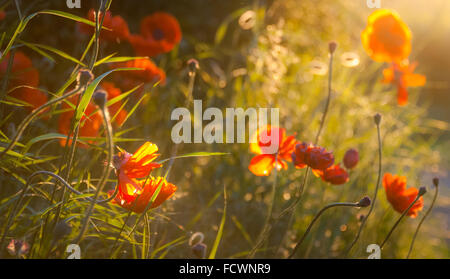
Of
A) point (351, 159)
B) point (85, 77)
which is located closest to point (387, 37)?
point (351, 159)

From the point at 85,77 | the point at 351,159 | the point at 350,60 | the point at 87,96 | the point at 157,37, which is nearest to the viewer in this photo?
the point at 85,77

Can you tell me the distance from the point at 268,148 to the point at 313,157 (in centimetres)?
13

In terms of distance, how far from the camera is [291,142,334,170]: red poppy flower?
80cm

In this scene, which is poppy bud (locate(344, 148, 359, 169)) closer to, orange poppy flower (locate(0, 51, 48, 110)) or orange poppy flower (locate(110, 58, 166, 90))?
orange poppy flower (locate(110, 58, 166, 90))

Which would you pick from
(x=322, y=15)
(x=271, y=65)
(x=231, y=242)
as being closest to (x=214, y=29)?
(x=322, y=15)

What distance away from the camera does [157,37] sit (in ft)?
4.67

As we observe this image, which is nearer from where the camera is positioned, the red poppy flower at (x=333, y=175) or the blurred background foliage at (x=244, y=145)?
the red poppy flower at (x=333, y=175)

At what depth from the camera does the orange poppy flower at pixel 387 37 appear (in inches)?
51.7

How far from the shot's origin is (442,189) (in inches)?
112

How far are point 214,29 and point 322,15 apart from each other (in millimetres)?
481

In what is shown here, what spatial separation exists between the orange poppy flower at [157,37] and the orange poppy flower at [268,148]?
0.45 m

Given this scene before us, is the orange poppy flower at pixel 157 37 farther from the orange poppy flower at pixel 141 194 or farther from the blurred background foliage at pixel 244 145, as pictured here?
the orange poppy flower at pixel 141 194

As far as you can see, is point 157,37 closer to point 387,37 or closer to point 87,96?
point 387,37

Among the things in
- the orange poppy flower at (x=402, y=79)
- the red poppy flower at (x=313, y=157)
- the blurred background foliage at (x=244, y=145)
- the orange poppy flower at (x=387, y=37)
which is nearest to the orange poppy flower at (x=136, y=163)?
the blurred background foliage at (x=244, y=145)
